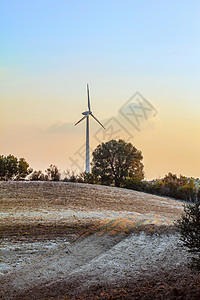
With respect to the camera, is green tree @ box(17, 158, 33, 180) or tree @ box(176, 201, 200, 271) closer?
tree @ box(176, 201, 200, 271)

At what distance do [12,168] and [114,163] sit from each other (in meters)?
7.97

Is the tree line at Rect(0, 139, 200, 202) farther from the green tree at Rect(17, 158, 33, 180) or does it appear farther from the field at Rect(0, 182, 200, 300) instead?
the field at Rect(0, 182, 200, 300)

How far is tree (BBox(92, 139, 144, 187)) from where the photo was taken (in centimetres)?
2450

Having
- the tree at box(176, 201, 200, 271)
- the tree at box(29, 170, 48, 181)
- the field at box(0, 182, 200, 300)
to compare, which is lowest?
the field at box(0, 182, 200, 300)

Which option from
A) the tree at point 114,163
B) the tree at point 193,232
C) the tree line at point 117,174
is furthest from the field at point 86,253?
the tree at point 114,163

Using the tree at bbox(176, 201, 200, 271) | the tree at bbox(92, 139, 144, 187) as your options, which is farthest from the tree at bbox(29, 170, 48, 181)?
the tree at bbox(176, 201, 200, 271)

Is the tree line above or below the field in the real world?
above

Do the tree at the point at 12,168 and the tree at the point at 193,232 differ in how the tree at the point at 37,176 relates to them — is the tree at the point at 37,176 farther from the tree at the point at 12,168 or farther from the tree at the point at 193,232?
the tree at the point at 193,232

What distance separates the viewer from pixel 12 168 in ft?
73.4

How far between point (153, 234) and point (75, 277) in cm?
351

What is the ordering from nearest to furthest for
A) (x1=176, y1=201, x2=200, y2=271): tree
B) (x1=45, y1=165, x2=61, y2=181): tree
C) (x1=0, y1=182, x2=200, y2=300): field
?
(x1=0, y1=182, x2=200, y2=300): field < (x1=176, y1=201, x2=200, y2=271): tree < (x1=45, y1=165, x2=61, y2=181): tree

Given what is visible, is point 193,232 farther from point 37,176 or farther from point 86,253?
point 37,176

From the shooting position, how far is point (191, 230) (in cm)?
578

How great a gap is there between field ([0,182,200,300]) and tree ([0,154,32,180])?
8.53 metres
